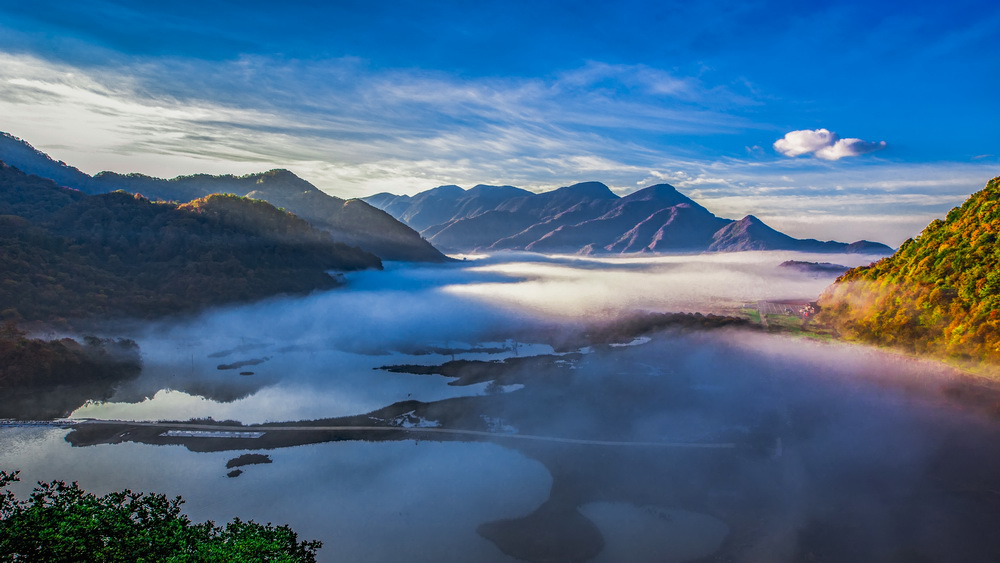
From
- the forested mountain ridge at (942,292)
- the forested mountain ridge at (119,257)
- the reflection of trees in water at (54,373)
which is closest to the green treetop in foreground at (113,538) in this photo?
the reflection of trees in water at (54,373)

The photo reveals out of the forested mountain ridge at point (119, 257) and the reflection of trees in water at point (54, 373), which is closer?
the reflection of trees in water at point (54, 373)

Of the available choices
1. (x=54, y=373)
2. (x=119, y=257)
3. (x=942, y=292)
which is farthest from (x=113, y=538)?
(x=119, y=257)

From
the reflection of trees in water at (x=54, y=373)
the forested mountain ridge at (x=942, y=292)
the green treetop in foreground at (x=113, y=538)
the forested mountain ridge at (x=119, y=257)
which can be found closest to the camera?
the green treetop in foreground at (x=113, y=538)

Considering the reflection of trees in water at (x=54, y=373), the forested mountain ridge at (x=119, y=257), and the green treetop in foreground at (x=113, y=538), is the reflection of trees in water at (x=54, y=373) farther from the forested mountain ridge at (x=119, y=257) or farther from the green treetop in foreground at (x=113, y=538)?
the green treetop in foreground at (x=113, y=538)

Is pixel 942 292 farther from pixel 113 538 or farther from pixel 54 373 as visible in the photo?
pixel 54 373

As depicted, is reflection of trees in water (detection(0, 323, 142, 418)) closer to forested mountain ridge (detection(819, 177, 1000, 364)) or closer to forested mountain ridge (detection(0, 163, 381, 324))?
forested mountain ridge (detection(0, 163, 381, 324))

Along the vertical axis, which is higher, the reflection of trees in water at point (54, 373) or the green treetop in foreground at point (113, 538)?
the green treetop in foreground at point (113, 538)

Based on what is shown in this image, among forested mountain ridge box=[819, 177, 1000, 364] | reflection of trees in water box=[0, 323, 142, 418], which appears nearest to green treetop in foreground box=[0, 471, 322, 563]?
reflection of trees in water box=[0, 323, 142, 418]

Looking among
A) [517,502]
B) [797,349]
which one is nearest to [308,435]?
[517,502]
